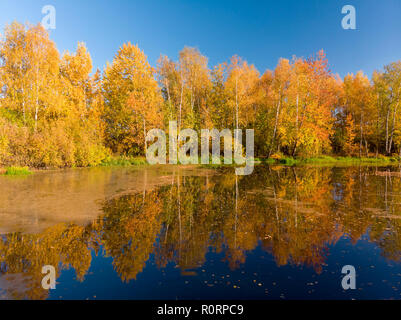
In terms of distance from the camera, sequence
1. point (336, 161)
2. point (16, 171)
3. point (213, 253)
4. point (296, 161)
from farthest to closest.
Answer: point (336, 161) → point (296, 161) → point (16, 171) → point (213, 253)

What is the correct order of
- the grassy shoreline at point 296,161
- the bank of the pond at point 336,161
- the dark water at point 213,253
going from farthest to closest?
the bank of the pond at point 336,161, the grassy shoreline at point 296,161, the dark water at point 213,253

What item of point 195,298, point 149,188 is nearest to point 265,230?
point 195,298

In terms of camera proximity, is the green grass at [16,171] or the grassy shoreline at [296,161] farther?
the grassy shoreline at [296,161]

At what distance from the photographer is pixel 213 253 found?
20.8 feet

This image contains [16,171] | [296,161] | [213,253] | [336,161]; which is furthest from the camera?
[336,161]

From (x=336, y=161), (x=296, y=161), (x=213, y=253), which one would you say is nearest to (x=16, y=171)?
(x=213, y=253)

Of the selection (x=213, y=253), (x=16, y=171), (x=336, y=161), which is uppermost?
(x=336, y=161)

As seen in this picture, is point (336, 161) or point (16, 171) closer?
point (16, 171)

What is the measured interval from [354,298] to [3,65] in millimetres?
32679

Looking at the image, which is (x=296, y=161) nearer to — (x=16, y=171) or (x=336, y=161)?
(x=336, y=161)

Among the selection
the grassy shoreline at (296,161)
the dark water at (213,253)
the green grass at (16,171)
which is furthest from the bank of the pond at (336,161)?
the green grass at (16,171)

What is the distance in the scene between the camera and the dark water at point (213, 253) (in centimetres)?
472

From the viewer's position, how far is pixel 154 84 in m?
34.2

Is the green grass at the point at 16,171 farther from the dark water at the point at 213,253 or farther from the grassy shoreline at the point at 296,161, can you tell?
the dark water at the point at 213,253
